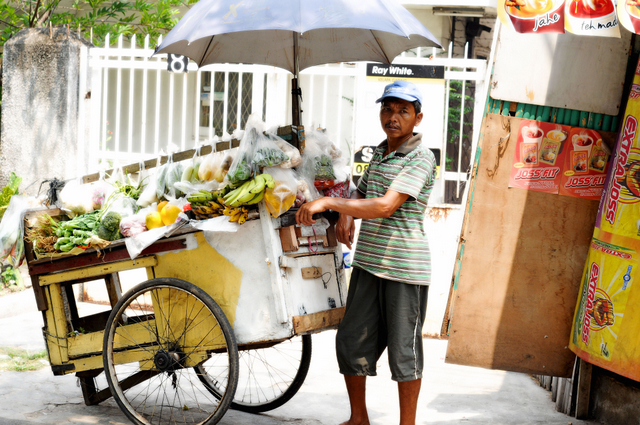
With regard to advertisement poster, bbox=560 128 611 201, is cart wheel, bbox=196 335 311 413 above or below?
below

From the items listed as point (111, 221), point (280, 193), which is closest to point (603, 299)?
point (280, 193)

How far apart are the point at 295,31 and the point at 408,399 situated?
70.5 inches

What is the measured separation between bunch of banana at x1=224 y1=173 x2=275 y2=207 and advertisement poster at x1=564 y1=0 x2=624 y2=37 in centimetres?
153

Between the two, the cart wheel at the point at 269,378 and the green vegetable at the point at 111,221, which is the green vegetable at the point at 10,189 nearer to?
the cart wheel at the point at 269,378

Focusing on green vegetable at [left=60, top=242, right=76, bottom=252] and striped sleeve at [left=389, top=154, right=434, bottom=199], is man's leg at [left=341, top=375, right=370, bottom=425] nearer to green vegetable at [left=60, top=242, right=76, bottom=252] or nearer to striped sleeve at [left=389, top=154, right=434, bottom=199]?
striped sleeve at [left=389, top=154, right=434, bottom=199]

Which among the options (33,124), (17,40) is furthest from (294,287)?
(17,40)

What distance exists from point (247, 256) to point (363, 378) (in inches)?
34.2

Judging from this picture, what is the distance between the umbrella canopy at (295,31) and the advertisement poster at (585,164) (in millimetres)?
1042

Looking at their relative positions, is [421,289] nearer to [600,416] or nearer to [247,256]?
[247,256]

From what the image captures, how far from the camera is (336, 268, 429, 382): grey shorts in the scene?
2.76 m

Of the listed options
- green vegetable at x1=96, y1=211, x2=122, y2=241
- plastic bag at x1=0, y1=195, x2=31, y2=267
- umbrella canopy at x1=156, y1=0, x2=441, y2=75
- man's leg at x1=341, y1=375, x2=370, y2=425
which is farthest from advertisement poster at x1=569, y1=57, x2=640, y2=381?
plastic bag at x1=0, y1=195, x2=31, y2=267

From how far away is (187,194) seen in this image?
2920 mm

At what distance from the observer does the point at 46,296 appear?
10.3 ft

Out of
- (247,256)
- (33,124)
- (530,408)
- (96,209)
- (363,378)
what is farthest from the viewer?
(33,124)
